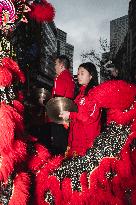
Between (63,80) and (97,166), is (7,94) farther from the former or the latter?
(63,80)

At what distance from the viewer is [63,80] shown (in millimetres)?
5352

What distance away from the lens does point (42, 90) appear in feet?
20.1

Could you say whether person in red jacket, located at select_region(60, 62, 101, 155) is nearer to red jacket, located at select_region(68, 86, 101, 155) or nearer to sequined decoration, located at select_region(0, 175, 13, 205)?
red jacket, located at select_region(68, 86, 101, 155)

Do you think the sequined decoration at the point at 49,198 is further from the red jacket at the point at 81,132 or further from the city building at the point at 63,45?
the city building at the point at 63,45

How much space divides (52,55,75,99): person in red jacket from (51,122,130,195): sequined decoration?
2.78 meters

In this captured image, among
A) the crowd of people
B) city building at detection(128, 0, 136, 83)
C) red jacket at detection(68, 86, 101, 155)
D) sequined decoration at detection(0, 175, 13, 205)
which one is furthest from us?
city building at detection(128, 0, 136, 83)

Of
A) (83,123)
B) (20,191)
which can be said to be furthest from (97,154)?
(83,123)

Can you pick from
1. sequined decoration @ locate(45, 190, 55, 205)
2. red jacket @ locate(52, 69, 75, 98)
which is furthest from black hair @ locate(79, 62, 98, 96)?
sequined decoration @ locate(45, 190, 55, 205)

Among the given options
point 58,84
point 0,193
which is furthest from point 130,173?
point 58,84

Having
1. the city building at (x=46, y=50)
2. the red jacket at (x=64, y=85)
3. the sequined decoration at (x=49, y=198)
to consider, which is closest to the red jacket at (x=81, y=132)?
the sequined decoration at (x=49, y=198)

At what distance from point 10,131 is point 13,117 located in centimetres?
11

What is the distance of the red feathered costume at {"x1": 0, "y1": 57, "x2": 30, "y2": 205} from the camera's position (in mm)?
2016

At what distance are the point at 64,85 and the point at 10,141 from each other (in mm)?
3381

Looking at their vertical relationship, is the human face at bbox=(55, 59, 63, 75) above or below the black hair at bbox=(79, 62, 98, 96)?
above
